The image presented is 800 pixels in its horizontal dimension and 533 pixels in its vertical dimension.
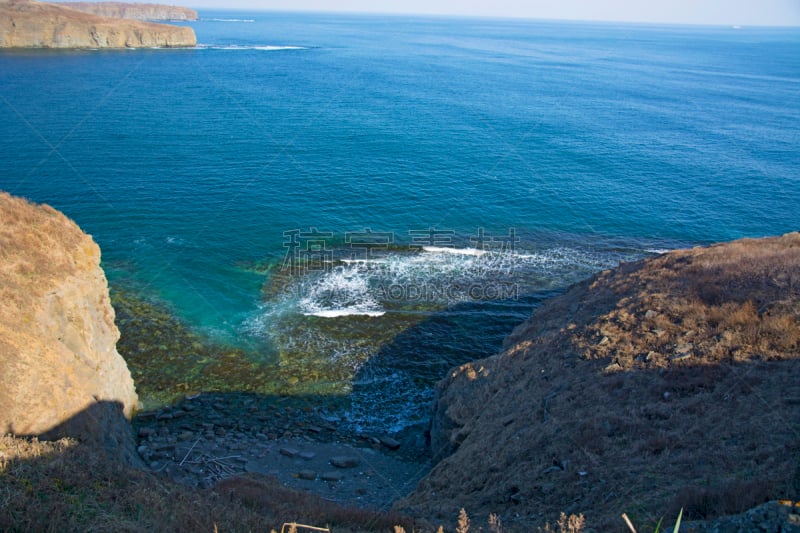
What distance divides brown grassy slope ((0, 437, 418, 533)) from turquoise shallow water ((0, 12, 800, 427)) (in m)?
12.6

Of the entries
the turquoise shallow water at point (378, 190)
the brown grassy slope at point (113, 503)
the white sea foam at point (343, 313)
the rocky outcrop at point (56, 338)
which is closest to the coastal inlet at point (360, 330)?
the white sea foam at point (343, 313)

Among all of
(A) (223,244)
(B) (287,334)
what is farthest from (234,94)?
(B) (287,334)

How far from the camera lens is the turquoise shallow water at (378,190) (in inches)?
1443

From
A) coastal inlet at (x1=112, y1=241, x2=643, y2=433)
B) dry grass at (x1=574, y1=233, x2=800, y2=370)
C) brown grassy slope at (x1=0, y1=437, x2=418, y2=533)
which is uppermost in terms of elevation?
dry grass at (x1=574, y1=233, x2=800, y2=370)

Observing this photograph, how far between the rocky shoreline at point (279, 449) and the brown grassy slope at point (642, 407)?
8.34ft

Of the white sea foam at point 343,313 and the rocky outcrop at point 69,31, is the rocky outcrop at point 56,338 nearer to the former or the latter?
the white sea foam at point 343,313

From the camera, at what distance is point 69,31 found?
146 meters

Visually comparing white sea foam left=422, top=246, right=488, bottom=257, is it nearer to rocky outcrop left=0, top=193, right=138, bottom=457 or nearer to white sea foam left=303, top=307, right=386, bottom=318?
white sea foam left=303, top=307, right=386, bottom=318

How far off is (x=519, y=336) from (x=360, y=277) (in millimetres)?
16092

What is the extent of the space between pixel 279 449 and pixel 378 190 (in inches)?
1447

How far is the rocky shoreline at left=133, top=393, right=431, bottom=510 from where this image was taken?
22.2 meters

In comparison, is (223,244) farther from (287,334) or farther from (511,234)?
(511,234)

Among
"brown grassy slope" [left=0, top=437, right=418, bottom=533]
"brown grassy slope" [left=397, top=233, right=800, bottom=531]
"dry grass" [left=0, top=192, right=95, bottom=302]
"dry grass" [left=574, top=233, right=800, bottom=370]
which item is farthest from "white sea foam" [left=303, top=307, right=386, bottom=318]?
"brown grassy slope" [left=0, top=437, right=418, bottom=533]

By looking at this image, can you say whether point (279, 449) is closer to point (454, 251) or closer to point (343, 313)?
point (343, 313)
